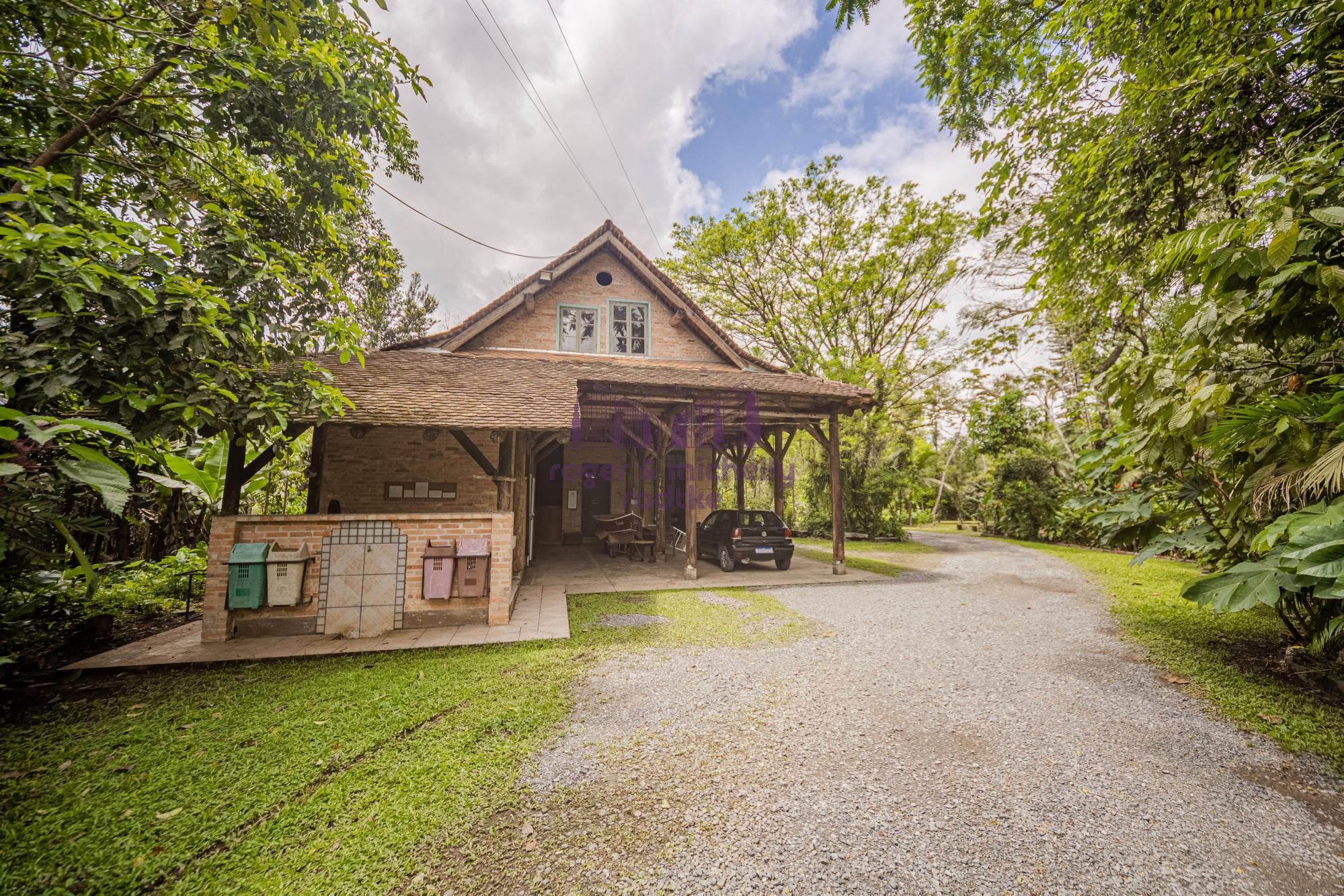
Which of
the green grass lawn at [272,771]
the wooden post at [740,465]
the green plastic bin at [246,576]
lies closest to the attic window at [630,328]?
the wooden post at [740,465]

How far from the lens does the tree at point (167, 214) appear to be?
2926 mm

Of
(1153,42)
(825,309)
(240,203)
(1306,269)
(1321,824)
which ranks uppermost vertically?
(825,309)

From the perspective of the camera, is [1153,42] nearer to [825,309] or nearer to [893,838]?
[893,838]

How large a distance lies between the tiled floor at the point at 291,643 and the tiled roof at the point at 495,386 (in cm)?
268

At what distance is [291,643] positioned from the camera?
541 cm

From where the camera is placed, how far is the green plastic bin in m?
5.43

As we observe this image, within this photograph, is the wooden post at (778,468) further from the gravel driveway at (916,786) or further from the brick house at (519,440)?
the gravel driveway at (916,786)

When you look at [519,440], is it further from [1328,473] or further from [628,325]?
[1328,473]

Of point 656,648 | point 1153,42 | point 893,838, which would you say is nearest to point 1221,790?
point 893,838

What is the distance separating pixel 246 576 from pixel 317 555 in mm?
691

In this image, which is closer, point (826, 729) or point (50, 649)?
point (826, 729)

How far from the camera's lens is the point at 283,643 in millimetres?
5383

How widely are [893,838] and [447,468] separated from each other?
10052 mm

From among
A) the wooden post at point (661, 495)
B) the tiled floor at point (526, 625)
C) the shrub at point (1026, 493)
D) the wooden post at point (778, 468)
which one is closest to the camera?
the tiled floor at point (526, 625)
